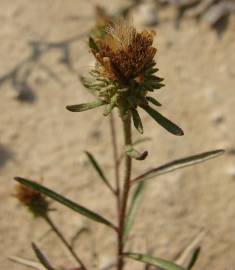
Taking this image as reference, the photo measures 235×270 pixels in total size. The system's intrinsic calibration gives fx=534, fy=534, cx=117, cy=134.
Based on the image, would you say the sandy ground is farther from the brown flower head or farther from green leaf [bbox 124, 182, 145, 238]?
the brown flower head

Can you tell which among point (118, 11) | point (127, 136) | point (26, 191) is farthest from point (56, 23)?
point (127, 136)

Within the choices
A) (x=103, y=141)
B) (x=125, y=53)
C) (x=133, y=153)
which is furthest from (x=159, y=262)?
(x=103, y=141)

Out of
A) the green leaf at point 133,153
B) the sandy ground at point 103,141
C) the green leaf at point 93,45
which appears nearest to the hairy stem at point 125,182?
the green leaf at point 133,153

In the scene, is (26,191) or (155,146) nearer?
(26,191)

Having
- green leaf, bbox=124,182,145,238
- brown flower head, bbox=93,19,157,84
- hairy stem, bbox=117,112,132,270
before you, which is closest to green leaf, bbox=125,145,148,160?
hairy stem, bbox=117,112,132,270

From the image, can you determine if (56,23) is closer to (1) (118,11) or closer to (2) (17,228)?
(1) (118,11)
